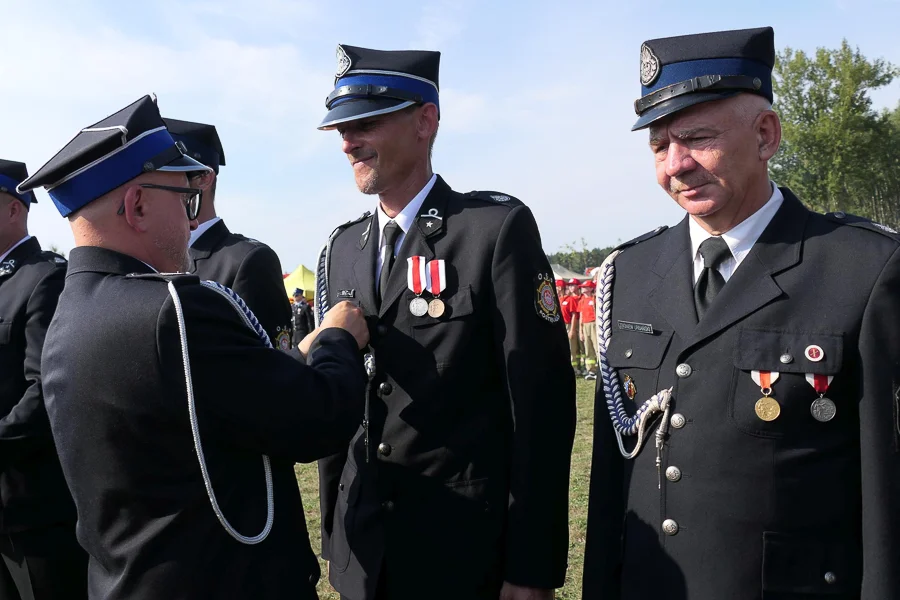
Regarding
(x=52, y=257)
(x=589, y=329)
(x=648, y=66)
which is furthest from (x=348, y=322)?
(x=589, y=329)

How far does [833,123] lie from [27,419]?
146 feet

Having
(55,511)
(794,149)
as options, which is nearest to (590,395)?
(55,511)

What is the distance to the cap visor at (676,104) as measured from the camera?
2.30 metres

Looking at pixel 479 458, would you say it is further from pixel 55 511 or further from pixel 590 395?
pixel 590 395

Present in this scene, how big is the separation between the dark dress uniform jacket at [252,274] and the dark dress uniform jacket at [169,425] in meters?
1.74

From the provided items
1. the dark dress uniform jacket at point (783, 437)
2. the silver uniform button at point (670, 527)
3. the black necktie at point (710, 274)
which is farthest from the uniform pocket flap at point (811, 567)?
→ the black necktie at point (710, 274)

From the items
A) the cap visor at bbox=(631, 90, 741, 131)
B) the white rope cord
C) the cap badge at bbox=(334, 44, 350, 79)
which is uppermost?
the cap badge at bbox=(334, 44, 350, 79)

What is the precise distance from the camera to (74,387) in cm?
212

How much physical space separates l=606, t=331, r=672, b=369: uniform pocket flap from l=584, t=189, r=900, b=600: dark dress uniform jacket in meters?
0.02

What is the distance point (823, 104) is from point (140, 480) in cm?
4684

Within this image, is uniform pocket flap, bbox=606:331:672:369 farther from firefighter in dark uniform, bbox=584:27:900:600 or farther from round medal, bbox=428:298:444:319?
round medal, bbox=428:298:444:319

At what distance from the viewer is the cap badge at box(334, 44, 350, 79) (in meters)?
3.17

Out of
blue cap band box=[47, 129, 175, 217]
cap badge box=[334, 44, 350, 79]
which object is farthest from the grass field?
blue cap band box=[47, 129, 175, 217]

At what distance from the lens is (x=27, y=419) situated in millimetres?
3684
